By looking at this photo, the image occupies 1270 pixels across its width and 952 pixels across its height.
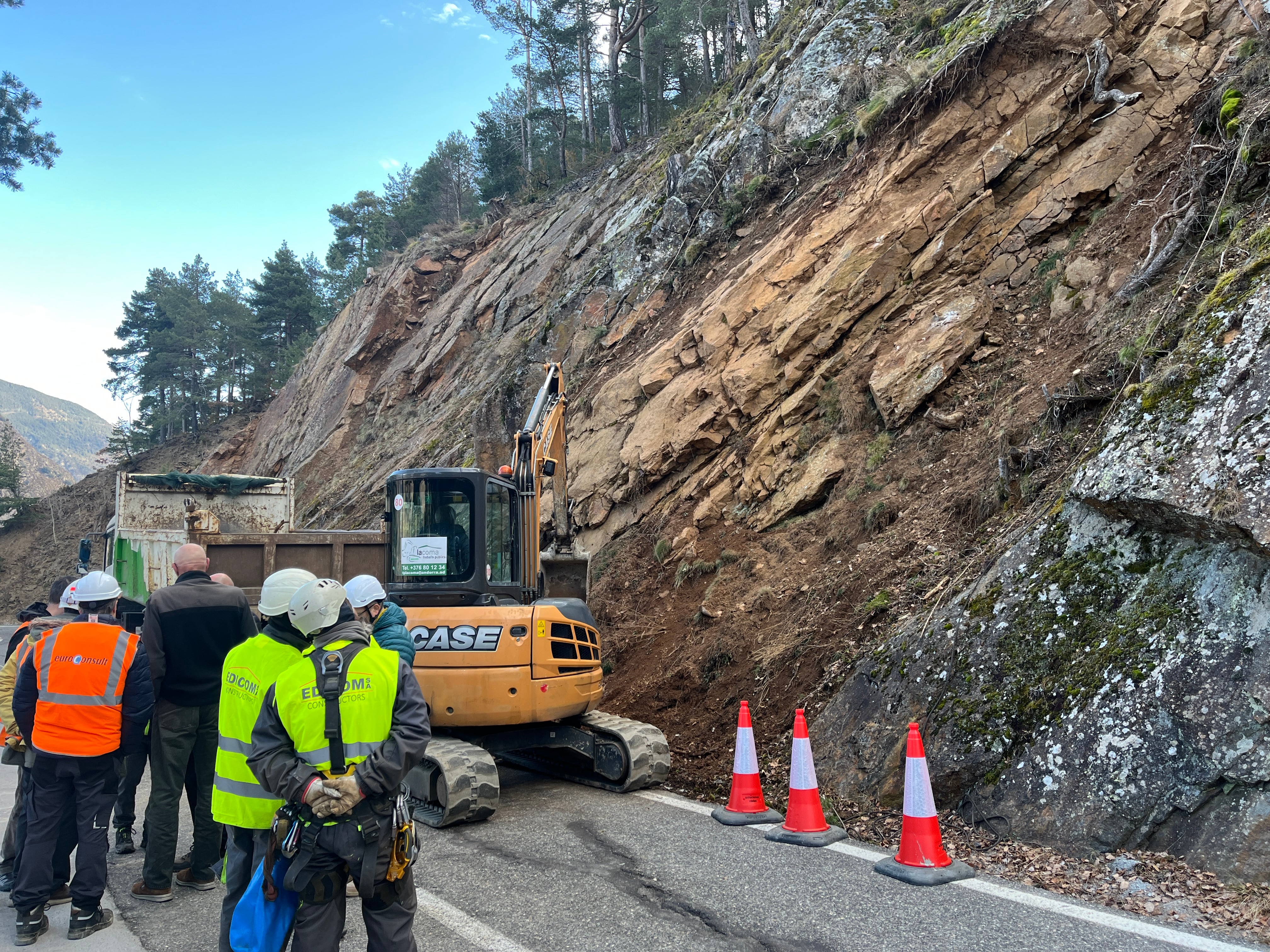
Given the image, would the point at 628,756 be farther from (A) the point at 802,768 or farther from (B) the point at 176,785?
(B) the point at 176,785

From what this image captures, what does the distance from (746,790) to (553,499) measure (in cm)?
516

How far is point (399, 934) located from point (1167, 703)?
4362 millimetres

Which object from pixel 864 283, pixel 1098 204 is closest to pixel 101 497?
pixel 864 283

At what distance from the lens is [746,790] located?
616 centimetres

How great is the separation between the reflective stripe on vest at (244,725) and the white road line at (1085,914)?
3.53 metres

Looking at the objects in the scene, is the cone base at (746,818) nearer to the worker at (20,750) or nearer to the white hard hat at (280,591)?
the white hard hat at (280,591)

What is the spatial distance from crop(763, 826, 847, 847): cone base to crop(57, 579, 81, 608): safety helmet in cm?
451

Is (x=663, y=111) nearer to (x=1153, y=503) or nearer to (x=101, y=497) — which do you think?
(x=101, y=497)

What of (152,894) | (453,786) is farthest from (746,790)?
(152,894)

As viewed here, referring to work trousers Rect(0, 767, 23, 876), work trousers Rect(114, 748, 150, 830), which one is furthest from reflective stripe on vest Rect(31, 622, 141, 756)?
work trousers Rect(0, 767, 23, 876)

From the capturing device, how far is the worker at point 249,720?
11.1 ft

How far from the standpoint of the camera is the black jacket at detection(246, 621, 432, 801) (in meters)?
3.15

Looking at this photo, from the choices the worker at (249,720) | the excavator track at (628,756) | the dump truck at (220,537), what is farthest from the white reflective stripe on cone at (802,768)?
the dump truck at (220,537)

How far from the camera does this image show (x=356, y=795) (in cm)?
312
